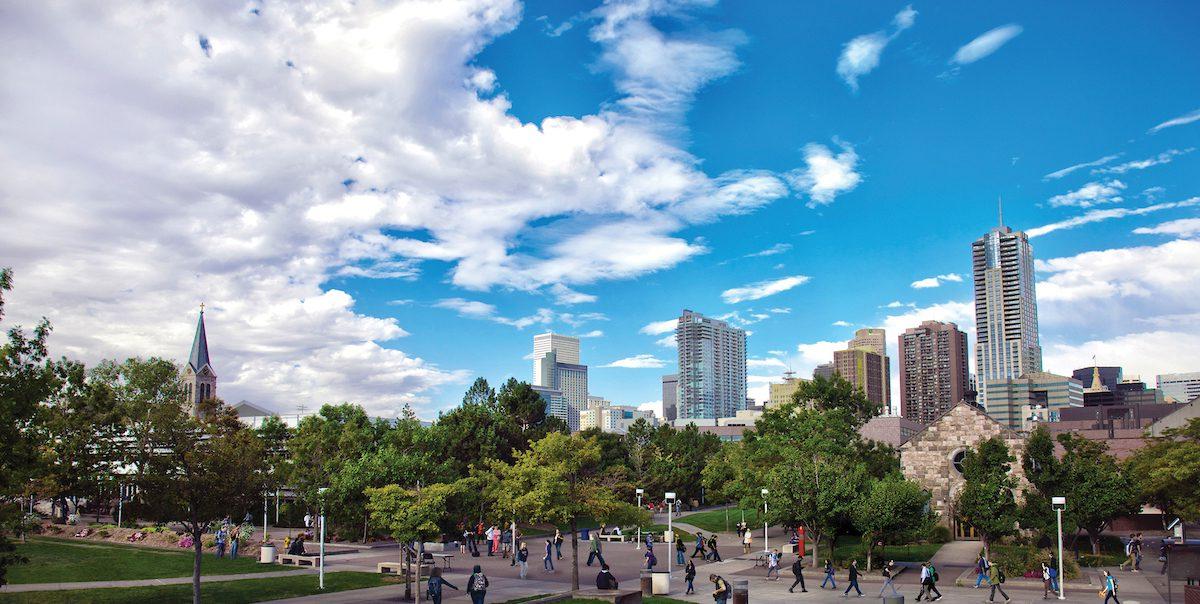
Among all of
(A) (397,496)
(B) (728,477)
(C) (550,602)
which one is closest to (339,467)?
(A) (397,496)

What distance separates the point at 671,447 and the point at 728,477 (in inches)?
638

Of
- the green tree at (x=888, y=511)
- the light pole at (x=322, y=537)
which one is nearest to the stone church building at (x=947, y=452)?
the green tree at (x=888, y=511)

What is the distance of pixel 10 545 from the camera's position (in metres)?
19.6

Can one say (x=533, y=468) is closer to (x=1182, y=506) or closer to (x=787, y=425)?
(x=787, y=425)

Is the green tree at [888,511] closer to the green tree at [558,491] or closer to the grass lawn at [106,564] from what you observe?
the green tree at [558,491]

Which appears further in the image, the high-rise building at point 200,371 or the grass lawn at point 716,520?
the high-rise building at point 200,371

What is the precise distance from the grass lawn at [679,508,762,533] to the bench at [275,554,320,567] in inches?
1349

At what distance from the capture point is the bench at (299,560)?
40094mm

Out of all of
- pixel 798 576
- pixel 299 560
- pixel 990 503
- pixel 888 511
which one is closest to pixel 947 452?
pixel 990 503

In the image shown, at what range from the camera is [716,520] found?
72062 mm

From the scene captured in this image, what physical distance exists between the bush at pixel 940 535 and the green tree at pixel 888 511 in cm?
1352

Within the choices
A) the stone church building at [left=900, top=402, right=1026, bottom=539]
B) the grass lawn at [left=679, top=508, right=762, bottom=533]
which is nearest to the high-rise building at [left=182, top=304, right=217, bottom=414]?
the grass lawn at [left=679, top=508, right=762, bottom=533]

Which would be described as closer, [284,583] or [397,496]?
[397,496]

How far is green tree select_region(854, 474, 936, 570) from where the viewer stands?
127ft
